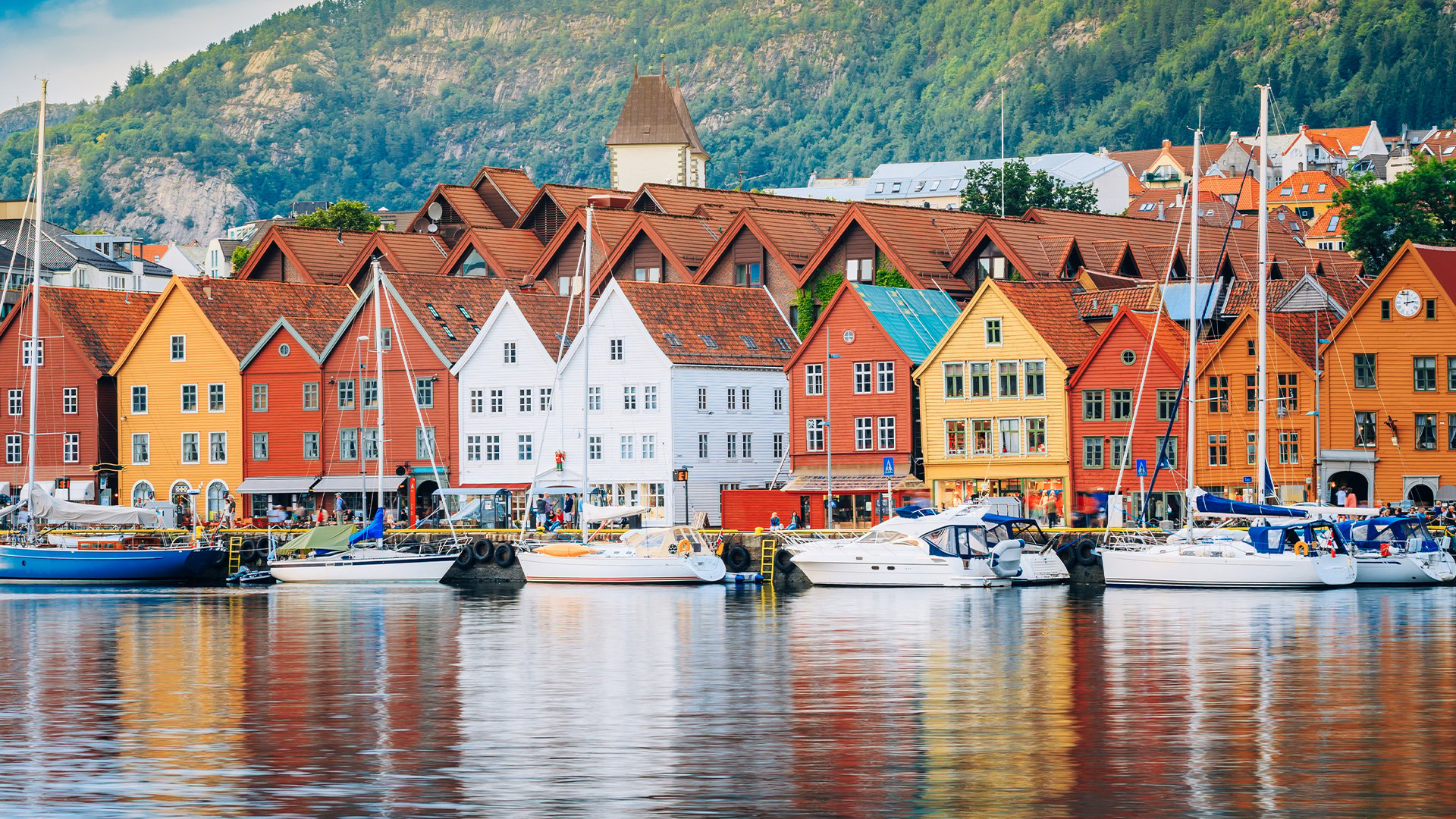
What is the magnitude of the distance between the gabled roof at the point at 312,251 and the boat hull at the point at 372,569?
37776mm

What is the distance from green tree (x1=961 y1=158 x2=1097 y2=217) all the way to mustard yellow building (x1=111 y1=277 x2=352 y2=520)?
A: 2391 inches

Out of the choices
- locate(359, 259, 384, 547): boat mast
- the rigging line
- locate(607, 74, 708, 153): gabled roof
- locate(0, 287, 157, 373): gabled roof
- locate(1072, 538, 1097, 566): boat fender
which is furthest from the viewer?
locate(607, 74, 708, 153): gabled roof

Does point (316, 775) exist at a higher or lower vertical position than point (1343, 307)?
lower

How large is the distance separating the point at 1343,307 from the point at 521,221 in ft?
153

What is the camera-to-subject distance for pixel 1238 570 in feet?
234

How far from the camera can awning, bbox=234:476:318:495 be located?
340 ft

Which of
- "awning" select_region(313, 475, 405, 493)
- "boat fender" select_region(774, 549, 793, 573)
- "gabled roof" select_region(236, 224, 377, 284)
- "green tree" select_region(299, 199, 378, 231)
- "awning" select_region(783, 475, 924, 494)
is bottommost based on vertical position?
"boat fender" select_region(774, 549, 793, 573)

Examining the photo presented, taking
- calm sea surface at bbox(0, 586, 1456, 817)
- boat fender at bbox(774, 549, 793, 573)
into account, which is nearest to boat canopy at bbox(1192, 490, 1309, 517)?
calm sea surface at bbox(0, 586, 1456, 817)

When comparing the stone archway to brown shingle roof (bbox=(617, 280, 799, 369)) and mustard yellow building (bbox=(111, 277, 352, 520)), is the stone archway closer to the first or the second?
brown shingle roof (bbox=(617, 280, 799, 369))

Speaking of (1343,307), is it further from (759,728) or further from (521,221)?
(759,728)

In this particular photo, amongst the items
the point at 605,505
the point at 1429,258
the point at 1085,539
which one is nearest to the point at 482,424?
the point at 605,505

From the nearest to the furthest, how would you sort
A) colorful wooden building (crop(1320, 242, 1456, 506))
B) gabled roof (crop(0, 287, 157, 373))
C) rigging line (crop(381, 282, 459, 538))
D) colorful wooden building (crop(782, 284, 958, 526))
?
1. colorful wooden building (crop(1320, 242, 1456, 506))
2. colorful wooden building (crop(782, 284, 958, 526))
3. rigging line (crop(381, 282, 459, 538))
4. gabled roof (crop(0, 287, 157, 373))

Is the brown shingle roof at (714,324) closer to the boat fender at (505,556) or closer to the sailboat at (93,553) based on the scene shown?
the boat fender at (505,556)

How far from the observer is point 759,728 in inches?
1404
